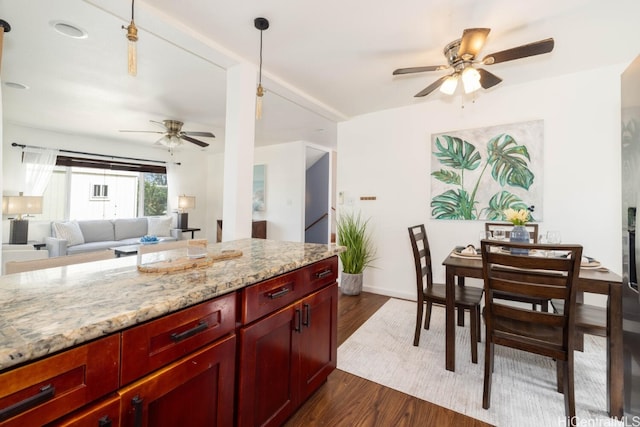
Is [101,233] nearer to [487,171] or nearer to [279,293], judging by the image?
[279,293]

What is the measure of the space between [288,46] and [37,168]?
16.6 feet

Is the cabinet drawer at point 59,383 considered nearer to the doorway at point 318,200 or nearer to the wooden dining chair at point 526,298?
the wooden dining chair at point 526,298

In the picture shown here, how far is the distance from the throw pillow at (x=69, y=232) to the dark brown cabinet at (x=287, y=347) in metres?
4.86

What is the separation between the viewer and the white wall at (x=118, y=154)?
446 cm

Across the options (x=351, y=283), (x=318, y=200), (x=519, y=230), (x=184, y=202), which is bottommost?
(x=351, y=283)

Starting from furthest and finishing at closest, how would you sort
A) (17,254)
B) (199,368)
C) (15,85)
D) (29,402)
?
(17,254)
(15,85)
(199,368)
(29,402)

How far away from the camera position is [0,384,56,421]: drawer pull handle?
55cm

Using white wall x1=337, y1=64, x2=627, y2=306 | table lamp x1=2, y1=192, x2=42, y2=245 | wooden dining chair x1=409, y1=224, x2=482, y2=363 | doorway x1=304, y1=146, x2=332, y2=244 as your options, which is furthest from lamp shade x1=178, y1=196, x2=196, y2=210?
wooden dining chair x1=409, y1=224, x2=482, y2=363

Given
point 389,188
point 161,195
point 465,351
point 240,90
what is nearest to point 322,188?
point 389,188

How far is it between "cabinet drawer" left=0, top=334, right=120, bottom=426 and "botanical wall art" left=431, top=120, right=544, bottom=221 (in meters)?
3.26

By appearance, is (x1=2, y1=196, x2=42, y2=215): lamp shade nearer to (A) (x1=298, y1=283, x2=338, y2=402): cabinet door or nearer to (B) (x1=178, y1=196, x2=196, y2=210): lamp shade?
(B) (x1=178, y1=196, x2=196, y2=210): lamp shade

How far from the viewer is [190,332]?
91 cm

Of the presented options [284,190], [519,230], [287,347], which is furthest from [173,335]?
[284,190]

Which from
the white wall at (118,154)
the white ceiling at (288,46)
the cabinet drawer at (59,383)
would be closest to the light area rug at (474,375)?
the cabinet drawer at (59,383)
